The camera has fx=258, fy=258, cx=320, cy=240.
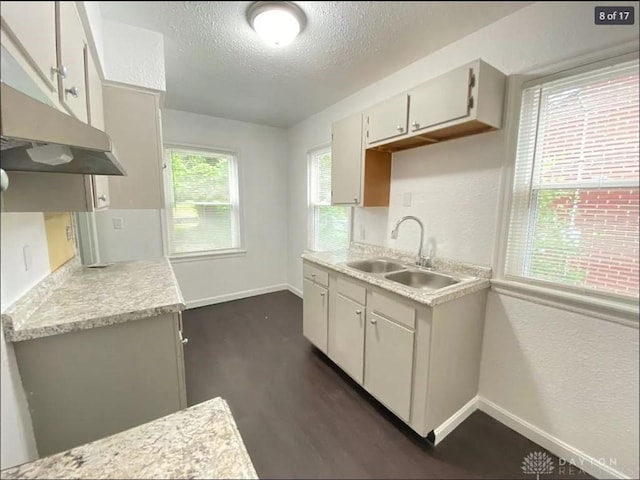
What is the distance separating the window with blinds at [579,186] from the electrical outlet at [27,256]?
7.89ft

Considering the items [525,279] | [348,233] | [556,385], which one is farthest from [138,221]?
[556,385]

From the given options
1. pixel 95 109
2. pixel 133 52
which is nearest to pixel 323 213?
pixel 95 109

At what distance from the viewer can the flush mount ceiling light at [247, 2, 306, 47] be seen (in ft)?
1.12

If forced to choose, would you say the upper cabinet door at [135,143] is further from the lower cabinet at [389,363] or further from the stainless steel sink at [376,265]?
the lower cabinet at [389,363]

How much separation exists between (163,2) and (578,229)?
Result: 5.89 ft

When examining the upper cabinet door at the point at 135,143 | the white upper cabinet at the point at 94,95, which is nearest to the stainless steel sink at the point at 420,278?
the upper cabinet door at the point at 135,143

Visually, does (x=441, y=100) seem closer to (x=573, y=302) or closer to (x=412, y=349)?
(x=573, y=302)

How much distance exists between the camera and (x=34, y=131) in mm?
456

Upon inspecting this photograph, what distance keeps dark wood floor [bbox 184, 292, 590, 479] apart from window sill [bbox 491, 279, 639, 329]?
→ 82cm

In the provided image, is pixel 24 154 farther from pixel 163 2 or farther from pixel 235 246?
pixel 235 246

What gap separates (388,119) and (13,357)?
2.20m

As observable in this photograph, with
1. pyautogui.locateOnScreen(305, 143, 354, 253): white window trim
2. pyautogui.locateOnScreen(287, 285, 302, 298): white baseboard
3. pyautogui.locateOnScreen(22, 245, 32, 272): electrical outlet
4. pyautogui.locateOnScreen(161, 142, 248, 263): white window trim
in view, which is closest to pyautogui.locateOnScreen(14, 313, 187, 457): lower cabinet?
pyautogui.locateOnScreen(22, 245, 32, 272): electrical outlet

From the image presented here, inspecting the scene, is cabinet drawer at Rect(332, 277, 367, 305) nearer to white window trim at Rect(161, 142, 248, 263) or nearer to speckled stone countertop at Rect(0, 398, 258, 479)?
speckled stone countertop at Rect(0, 398, 258, 479)

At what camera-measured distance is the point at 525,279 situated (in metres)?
1.49
